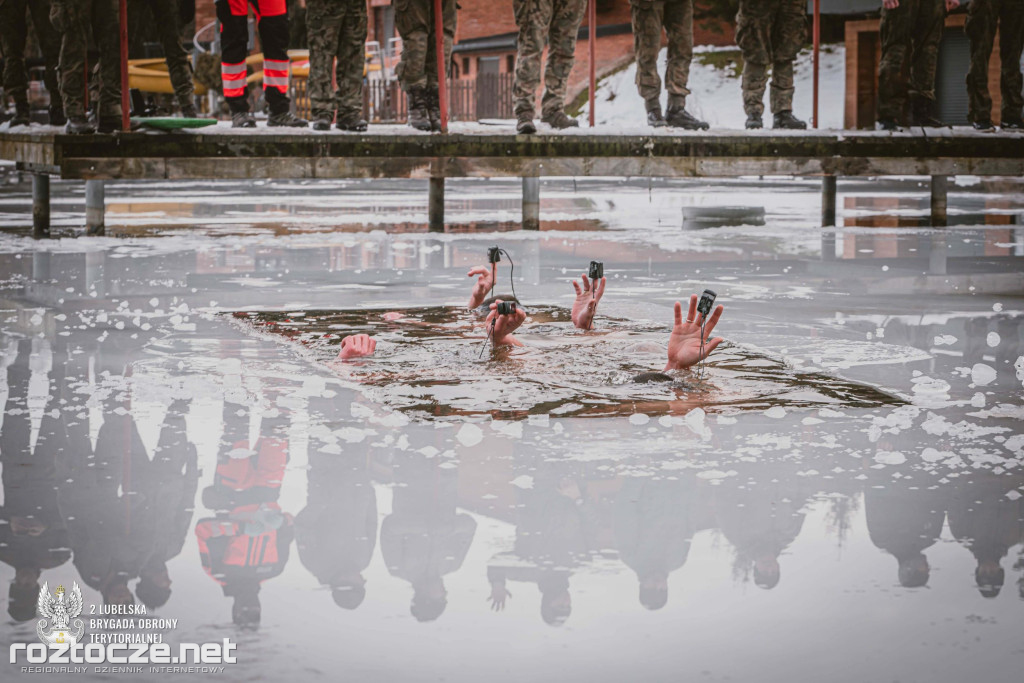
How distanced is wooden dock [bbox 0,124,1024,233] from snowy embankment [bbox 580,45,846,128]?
19.9 metres

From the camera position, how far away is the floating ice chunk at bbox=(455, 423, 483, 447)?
3924mm

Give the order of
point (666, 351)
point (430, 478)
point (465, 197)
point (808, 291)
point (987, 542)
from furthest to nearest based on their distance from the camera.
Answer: point (465, 197)
point (808, 291)
point (666, 351)
point (430, 478)
point (987, 542)

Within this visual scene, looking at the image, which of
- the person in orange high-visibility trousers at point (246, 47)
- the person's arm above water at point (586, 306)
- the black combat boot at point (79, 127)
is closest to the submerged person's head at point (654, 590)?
the person's arm above water at point (586, 306)

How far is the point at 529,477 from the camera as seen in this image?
354 cm

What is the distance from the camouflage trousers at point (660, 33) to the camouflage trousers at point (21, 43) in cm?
461

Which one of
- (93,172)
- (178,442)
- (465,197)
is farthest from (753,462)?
(465,197)

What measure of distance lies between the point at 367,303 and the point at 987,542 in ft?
14.3

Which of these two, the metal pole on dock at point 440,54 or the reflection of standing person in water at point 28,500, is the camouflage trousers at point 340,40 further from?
the reflection of standing person in water at point 28,500

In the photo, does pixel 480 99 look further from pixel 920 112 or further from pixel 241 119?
pixel 241 119

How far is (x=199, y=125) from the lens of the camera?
1030cm

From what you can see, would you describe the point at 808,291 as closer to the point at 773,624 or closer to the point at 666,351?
the point at 666,351

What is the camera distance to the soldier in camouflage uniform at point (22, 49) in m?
11.1

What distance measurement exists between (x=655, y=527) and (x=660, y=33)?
320 inches

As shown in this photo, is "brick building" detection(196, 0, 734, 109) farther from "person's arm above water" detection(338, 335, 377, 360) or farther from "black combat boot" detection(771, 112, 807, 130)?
"person's arm above water" detection(338, 335, 377, 360)
